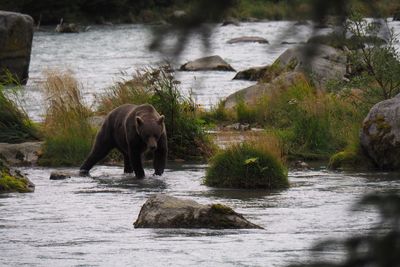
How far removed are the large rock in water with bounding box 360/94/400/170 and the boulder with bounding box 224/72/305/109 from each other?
575 centimetres

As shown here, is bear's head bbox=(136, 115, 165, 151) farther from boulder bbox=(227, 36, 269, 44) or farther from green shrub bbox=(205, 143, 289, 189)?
boulder bbox=(227, 36, 269, 44)

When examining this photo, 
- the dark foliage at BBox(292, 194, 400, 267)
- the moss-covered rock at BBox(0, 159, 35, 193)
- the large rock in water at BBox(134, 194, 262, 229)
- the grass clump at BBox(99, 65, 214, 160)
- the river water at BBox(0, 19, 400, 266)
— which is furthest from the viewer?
the grass clump at BBox(99, 65, 214, 160)

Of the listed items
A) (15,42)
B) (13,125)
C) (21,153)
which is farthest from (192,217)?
(15,42)

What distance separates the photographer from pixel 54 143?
675 inches

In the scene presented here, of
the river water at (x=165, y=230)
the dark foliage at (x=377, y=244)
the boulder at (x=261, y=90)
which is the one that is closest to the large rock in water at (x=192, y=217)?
the river water at (x=165, y=230)

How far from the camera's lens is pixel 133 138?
1545 centimetres

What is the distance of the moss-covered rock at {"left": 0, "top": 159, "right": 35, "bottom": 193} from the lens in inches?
543

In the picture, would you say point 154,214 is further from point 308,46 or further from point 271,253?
point 308,46

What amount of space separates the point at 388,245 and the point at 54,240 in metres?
7.85

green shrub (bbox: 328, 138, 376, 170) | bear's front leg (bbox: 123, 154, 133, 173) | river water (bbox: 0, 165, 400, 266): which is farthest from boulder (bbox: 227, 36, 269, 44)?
river water (bbox: 0, 165, 400, 266)

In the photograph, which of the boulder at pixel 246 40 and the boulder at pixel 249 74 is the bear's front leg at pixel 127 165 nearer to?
the boulder at pixel 249 74

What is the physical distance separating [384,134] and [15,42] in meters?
20.1

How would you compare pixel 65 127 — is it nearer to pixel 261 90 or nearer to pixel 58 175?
pixel 58 175

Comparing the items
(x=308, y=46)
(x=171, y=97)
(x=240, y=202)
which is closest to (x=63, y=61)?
(x=171, y=97)
